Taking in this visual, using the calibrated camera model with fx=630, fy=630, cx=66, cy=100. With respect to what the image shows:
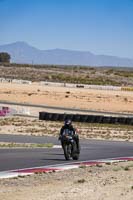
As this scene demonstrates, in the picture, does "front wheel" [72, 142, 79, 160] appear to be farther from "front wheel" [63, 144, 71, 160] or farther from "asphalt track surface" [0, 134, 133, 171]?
"asphalt track surface" [0, 134, 133, 171]

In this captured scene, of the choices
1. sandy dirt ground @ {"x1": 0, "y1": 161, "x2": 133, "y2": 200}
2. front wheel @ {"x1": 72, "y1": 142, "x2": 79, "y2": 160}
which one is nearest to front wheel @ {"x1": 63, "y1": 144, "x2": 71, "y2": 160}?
front wheel @ {"x1": 72, "y1": 142, "x2": 79, "y2": 160}

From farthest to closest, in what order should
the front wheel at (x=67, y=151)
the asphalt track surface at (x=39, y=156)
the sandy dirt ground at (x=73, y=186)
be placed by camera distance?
1. the front wheel at (x=67, y=151)
2. the asphalt track surface at (x=39, y=156)
3. the sandy dirt ground at (x=73, y=186)

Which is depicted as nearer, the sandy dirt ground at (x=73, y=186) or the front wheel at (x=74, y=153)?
the sandy dirt ground at (x=73, y=186)

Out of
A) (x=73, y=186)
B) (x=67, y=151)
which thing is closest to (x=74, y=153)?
(x=67, y=151)

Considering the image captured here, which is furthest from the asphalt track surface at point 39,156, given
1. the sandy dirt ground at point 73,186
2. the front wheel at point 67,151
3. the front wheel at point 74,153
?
the sandy dirt ground at point 73,186

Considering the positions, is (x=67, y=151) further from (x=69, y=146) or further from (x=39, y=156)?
(x=39, y=156)

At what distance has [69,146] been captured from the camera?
2109cm

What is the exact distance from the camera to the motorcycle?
2075 centimetres

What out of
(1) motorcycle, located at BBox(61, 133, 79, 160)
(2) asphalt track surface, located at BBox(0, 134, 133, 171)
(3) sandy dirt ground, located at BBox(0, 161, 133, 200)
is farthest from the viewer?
(1) motorcycle, located at BBox(61, 133, 79, 160)

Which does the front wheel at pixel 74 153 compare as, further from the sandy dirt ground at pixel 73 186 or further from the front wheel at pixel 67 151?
the sandy dirt ground at pixel 73 186

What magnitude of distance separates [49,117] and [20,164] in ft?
93.4

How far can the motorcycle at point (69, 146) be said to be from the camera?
20750 millimetres

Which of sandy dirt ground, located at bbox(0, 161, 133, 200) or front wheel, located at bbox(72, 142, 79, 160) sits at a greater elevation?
sandy dirt ground, located at bbox(0, 161, 133, 200)

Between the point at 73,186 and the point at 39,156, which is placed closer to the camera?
the point at 73,186
